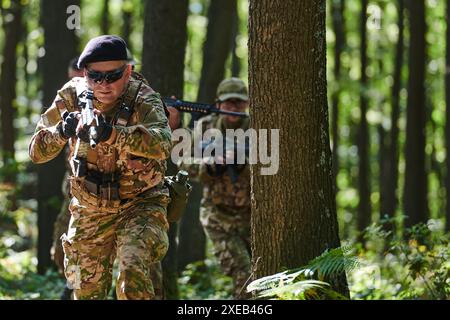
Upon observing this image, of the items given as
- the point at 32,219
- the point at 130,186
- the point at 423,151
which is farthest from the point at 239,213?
the point at 32,219

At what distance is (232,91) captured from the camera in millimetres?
9609

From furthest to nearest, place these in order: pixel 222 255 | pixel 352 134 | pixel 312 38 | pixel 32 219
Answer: pixel 352 134
pixel 32 219
pixel 222 255
pixel 312 38

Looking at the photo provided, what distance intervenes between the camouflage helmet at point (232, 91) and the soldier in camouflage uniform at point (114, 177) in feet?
9.67

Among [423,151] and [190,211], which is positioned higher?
[423,151]

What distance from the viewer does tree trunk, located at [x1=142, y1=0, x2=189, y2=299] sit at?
29.0ft

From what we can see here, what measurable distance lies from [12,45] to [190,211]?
9.54 metres

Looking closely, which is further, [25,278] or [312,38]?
[25,278]

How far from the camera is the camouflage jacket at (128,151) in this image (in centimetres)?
626

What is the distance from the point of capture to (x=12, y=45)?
20297 millimetres

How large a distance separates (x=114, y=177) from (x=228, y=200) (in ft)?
9.72

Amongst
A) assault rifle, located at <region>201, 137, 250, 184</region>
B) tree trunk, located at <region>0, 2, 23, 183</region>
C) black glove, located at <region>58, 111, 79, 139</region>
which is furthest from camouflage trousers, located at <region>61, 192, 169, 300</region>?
tree trunk, located at <region>0, 2, 23, 183</region>

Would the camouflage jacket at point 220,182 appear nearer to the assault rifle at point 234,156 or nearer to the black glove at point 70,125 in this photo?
the assault rifle at point 234,156

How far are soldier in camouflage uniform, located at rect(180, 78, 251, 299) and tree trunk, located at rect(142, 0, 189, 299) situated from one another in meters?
0.56
